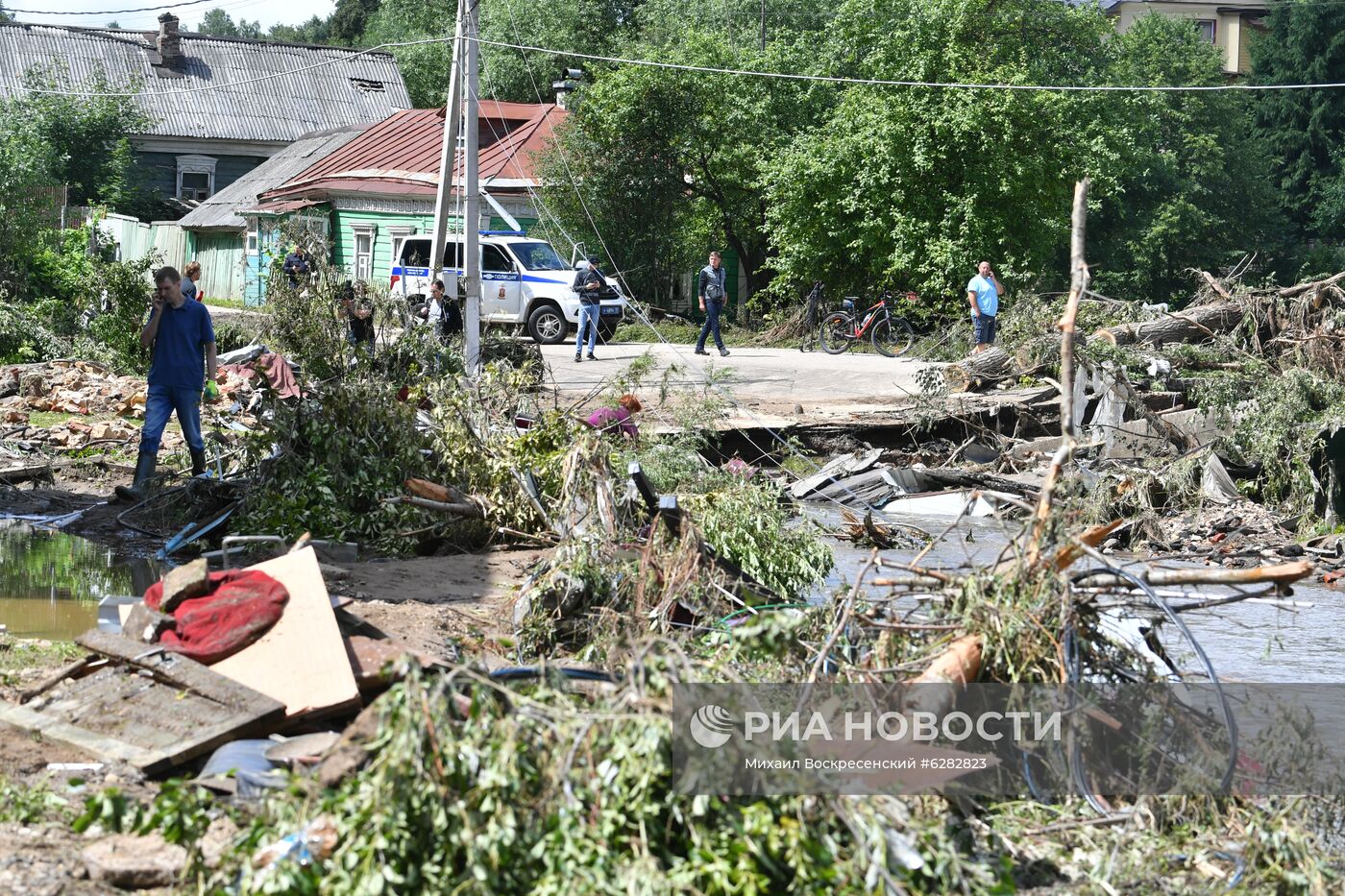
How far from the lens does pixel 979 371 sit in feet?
51.8

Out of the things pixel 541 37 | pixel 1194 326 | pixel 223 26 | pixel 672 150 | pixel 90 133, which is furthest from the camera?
pixel 223 26

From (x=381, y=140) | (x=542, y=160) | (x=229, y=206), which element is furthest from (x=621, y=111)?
(x=229, y=206)

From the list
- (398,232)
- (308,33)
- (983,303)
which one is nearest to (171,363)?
(983,303)

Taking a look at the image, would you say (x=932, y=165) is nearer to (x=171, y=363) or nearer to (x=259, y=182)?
(x=171, y=363)

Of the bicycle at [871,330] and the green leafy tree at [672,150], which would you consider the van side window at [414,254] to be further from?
the bicycle at [871,330]

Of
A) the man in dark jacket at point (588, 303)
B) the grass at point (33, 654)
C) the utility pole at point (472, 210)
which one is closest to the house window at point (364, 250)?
the man in dark jacket at point (588, 303)

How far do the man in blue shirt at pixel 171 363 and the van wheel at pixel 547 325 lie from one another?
43.7 ft

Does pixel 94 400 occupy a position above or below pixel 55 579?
above

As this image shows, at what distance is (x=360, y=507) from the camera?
9.27 meters

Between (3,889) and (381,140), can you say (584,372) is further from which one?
(381,140)

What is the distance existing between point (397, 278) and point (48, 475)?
11631mm

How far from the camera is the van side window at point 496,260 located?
912 inches

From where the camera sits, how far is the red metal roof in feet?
97.1

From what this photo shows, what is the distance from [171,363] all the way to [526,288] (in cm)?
1356
